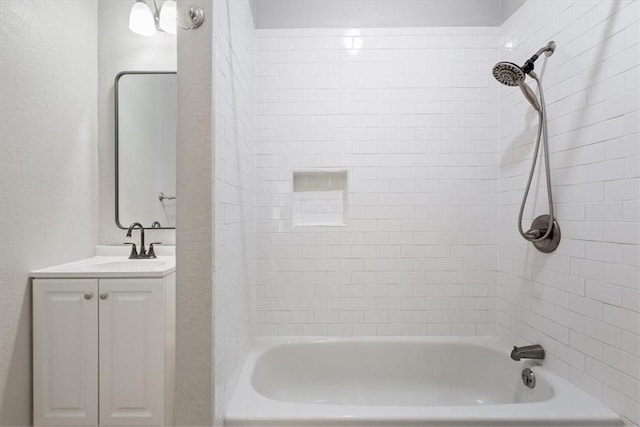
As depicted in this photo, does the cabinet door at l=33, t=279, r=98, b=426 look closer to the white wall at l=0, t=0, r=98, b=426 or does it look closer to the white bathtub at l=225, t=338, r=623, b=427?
the white wall at l=0, t=0, r=98, b=426

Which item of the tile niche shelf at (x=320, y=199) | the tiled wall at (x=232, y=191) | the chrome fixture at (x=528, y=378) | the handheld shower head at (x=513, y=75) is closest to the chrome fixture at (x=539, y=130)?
the handheld shower head at (x=513, y=75)

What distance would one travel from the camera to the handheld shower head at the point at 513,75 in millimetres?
1554

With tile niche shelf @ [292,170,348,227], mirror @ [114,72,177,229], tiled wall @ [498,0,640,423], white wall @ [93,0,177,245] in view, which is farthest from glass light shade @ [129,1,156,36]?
tiled wall @ [498,0,640,423]

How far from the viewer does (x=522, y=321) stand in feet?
6.16

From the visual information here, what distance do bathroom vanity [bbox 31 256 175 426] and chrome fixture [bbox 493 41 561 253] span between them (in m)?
1.84

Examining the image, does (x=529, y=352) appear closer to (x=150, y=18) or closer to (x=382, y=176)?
(x=382, y=176)

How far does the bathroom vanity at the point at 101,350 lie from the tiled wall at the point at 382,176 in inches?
22.9

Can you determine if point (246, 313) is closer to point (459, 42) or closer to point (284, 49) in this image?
point (284, 49)

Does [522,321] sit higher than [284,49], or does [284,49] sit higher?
[284,49]

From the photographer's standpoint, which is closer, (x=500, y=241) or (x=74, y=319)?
(x=74, y=319)

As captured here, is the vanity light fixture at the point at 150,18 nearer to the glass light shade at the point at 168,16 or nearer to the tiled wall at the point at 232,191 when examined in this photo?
Result: the glass light shade at the point at 168,16

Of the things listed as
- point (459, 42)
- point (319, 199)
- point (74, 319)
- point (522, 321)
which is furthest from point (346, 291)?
point (459, 42)

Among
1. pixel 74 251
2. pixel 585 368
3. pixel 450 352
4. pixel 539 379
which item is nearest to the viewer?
pixel 585 368

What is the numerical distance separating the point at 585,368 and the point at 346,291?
3.71 ft
